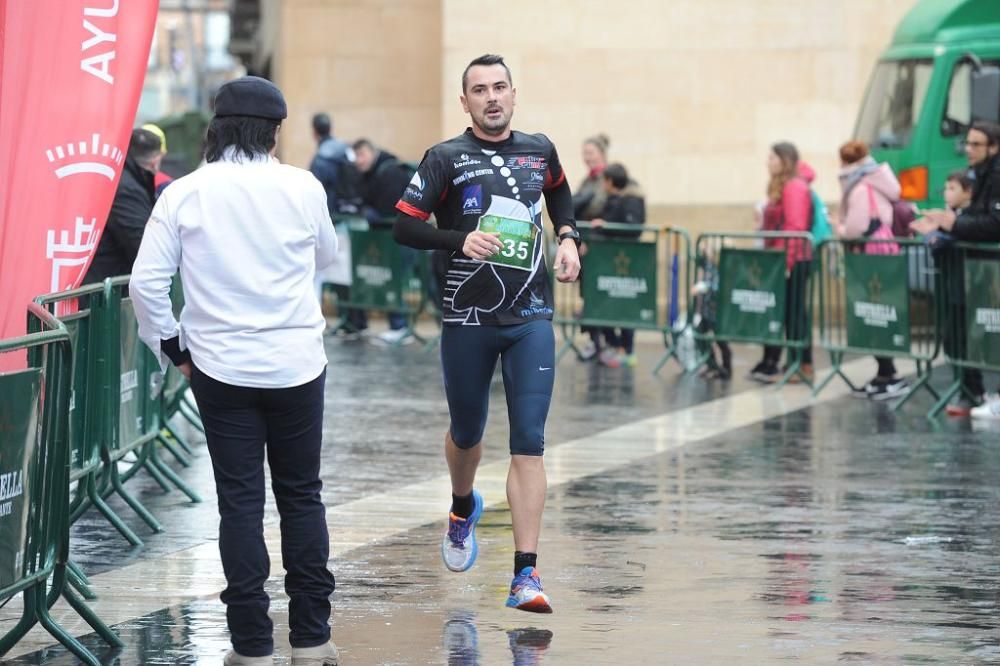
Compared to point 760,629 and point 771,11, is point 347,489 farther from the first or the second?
point 771,11

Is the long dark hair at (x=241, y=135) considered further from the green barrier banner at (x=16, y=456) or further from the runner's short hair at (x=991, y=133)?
the runner's short hair at (x=991, y=133)

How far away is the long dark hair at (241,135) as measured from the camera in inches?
242

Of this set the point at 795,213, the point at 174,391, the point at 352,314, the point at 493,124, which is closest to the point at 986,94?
the point at 795,213

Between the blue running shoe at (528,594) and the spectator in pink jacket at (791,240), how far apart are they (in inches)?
341

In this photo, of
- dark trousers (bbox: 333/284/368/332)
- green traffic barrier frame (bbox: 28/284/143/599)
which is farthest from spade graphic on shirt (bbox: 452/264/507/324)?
dark trousers (bbox: 333/284/368/332)

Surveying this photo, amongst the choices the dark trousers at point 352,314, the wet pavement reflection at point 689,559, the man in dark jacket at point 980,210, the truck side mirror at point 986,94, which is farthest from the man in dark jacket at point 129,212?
the truck side mirror at point 986,94

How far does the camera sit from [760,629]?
6.89 meters

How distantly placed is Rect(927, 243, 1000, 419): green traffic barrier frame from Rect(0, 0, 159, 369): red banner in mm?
6747

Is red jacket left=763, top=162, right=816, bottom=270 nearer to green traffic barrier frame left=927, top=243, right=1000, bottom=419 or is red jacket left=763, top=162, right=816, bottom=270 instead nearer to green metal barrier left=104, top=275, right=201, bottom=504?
green traffic barrier frame left=927, top=243, right=1000, bottom=419

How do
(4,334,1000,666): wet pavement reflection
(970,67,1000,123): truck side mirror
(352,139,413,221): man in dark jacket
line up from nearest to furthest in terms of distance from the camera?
(4,334,1000,666): wet pavement reflection, (970,67,1000,123): truck side mirror, (352,139,413,221): man in dark jacket

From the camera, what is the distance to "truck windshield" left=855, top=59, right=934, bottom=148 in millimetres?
20484

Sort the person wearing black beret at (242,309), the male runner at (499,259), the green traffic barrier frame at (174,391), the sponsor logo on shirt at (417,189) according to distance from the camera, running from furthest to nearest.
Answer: the green traffic barrier frame at (174,391) → the sponsor logo on shirt at (417,189) → the male runner at (499,259) → the person wearing black beret at (242,309)

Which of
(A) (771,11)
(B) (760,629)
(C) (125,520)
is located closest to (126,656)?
(B) (760,629)

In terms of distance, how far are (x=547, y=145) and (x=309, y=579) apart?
6.93 ft
